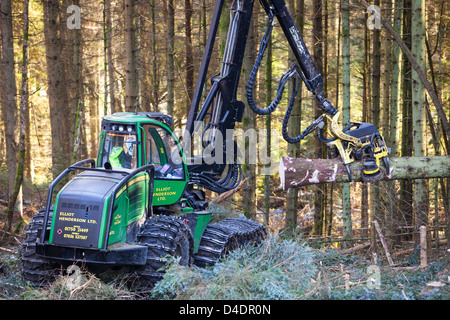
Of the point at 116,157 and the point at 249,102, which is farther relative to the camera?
the point at 249,102

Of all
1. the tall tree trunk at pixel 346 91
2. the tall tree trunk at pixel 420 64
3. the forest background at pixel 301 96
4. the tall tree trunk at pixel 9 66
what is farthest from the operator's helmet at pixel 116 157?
the tall tree trunk at pixel 9 66

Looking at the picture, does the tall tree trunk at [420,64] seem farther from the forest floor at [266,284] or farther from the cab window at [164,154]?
the cab window at [164,154]

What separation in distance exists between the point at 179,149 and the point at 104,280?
235 centimetres

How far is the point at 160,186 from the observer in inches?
290

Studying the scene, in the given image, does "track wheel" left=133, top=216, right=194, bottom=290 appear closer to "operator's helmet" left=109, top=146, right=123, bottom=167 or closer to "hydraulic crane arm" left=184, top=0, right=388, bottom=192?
"operator's helmet" left=109, top=146, right=123, bottom=167

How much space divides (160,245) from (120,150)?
5.56ft

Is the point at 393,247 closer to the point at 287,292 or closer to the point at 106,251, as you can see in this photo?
the point at 287,292

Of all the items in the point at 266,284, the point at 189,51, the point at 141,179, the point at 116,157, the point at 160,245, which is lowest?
the point at 266,284

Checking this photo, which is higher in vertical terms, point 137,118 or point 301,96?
point 301,96

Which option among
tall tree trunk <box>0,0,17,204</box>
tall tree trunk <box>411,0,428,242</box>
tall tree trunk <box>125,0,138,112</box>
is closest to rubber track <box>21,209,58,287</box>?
tall tree trunk <box>125,0,138,112</box>

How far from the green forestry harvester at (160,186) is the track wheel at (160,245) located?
1 cm

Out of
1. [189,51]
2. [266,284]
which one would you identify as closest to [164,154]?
[266,284]

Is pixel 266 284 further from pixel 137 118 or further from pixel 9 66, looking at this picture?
pixel 9 66
